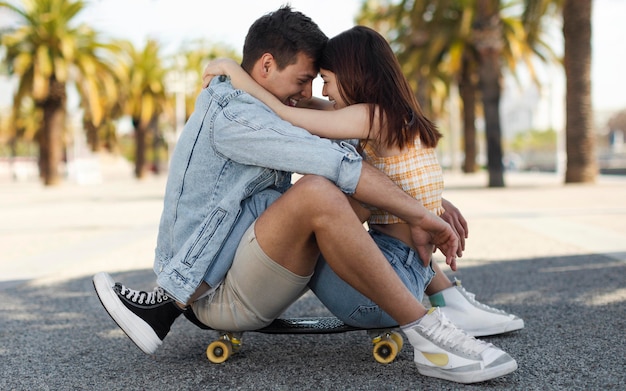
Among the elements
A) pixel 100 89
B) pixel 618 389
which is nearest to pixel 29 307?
pixel 618 389

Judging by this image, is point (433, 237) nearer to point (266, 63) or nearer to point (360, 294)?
point (360, 294)

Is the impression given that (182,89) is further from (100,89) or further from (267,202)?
(267,202)

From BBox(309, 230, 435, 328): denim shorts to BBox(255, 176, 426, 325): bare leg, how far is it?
0.47 ft

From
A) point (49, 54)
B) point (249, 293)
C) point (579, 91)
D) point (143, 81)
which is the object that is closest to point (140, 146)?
point (143, 81)

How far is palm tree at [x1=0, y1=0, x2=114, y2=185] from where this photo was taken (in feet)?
87.3

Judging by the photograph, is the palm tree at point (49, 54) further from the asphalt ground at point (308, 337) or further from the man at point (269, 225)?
the man at point (269, 225)

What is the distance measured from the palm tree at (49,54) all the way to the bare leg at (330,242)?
25.9 m

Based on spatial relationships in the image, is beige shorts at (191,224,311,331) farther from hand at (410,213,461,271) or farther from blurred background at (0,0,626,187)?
blurred background at (0,0,626,187)

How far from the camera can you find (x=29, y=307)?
470 cm

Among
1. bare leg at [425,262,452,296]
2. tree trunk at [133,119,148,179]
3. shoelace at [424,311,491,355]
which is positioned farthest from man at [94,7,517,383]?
tree trunk at [133,119,148,179]

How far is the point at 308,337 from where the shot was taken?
11.8 ft

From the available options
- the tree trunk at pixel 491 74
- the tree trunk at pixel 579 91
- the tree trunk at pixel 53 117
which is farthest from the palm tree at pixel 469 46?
the tree trunk at pixel 53 117

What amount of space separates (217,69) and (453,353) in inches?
57.8

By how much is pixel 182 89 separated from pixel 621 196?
3174 cm
